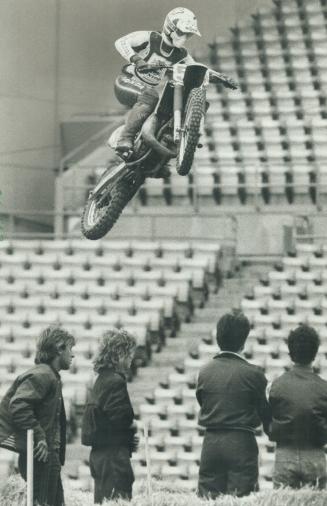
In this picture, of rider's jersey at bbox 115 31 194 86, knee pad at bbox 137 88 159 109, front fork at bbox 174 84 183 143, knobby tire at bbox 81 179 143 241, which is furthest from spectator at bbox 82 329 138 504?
rider's jersey at bbox 115 31 194 86

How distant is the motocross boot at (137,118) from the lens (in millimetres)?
8945

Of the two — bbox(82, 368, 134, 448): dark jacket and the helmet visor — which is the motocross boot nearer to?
the helmet visor

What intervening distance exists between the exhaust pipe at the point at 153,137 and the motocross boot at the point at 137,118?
0.09 metres

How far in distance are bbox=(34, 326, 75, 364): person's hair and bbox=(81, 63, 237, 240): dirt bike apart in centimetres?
107

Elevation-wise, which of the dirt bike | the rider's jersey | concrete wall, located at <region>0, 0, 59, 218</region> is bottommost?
the dirt bike

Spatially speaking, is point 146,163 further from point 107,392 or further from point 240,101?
point 240,101

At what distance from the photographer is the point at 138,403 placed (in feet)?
46.4

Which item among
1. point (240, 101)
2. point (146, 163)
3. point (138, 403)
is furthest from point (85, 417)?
point (240, 101)

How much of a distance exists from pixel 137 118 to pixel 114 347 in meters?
1.38

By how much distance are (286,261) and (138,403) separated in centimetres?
227

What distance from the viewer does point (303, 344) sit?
828 cm

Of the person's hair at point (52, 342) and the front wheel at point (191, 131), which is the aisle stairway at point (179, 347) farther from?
the front wheel at point (191, 131)

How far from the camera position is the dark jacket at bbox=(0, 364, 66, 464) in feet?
26.3

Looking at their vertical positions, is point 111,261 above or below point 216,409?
above
